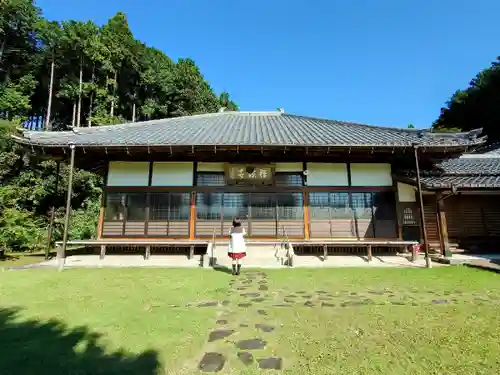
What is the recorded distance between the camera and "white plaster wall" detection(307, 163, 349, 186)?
457 inches

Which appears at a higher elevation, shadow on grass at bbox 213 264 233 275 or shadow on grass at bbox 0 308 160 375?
shadow on grass at bbox 213 264 233 275

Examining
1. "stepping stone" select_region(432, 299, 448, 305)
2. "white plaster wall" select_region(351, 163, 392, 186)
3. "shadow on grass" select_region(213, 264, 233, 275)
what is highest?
"white plaster wall" select_region(351, 163, 392, 186)

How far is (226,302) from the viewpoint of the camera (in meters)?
4.79

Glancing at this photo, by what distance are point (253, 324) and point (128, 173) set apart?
976cm

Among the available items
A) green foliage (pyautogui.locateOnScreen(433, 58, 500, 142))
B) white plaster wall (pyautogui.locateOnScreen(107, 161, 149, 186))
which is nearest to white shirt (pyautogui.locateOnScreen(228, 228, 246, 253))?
white plaster wall (pyautogui.locateOnScreen(107, 161, 149, 186))

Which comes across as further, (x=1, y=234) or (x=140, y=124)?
(x=140, y=124)

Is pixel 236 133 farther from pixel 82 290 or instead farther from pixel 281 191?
pixel 82 290

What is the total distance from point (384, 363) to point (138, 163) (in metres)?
11.2

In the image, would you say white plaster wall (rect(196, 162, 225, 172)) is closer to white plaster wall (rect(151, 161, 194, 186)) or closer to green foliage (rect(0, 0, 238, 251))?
white plaster wall (rect(151, 161, 194, 186))

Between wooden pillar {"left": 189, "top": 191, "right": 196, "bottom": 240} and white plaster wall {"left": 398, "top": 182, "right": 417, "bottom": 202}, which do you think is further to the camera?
white plaster wall {"left": 398, "top": 182, "right": 417, "bottom": 202}

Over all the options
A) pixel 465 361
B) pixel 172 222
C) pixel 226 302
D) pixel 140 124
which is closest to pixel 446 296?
pixel 465 361

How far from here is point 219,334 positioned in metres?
3.38

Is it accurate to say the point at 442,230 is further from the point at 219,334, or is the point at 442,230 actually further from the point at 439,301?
the point at 219,334

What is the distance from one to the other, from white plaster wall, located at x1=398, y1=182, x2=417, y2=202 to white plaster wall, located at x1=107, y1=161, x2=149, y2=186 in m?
10.7
